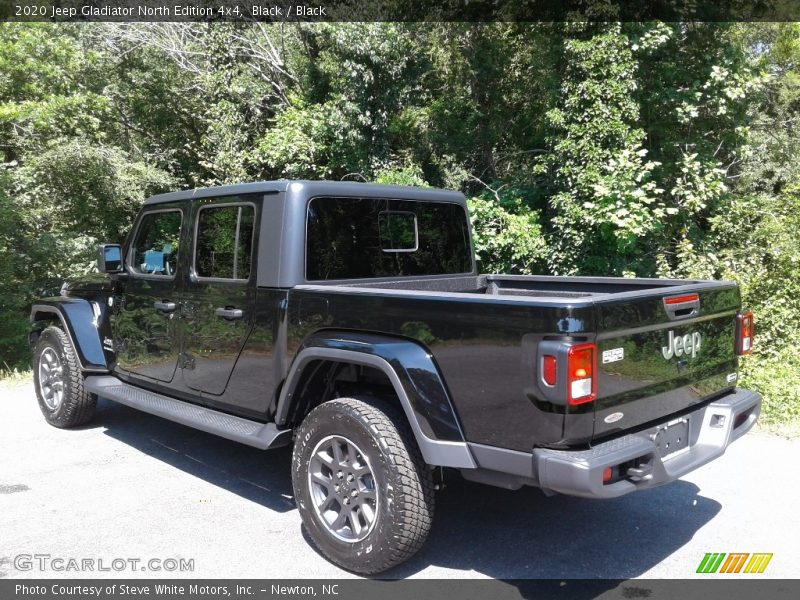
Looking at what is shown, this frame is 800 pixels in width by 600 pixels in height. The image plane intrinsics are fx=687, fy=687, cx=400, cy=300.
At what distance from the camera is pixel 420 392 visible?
319cm

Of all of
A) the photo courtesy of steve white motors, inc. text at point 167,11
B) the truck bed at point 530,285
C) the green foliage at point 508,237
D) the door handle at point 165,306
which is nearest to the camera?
the truck bed at point 530,285

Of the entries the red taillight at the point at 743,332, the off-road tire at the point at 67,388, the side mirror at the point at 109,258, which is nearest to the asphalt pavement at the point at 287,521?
the off-road tire at the point at 67,388

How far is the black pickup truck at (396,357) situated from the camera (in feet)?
9.46

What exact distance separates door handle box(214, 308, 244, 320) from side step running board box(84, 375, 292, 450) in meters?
0.63

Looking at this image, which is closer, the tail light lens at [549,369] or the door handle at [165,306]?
the tail light lens at [549,369]

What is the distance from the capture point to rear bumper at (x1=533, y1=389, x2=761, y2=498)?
108 inches

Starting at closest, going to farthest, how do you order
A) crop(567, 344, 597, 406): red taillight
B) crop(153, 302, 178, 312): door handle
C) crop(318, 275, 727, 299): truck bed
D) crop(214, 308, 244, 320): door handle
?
crop(567, 344, 597, 406): red taillight
crop(214, 308, 244, 320): door handle
crop(318, 275, 727, 299): truck bed
crop(153, 302, 178, 312): door handle

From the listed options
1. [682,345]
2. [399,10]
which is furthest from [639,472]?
[399,10]

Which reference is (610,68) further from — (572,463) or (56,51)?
(56,51)

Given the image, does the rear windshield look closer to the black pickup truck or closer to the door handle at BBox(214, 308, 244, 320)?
the black pickup truck

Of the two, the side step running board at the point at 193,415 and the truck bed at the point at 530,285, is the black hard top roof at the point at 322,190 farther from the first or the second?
the side step running board at the point at 193,415

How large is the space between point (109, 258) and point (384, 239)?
2.24 metres

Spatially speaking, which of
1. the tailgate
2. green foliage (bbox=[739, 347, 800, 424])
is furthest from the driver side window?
green foliage (bbox=[739, 347, 800, 424])

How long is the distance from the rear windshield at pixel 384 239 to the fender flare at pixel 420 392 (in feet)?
2.80
